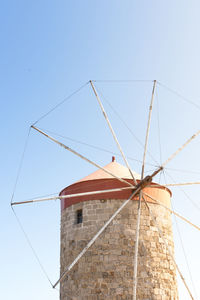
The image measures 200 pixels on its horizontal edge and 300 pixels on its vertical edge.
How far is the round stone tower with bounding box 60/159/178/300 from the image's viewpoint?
1102 cm

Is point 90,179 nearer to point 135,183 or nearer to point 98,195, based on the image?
point 98,195

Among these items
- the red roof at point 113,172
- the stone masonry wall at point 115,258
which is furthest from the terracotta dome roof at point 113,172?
the stone masonry wall at point 115,258

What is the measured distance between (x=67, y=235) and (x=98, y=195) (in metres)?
1.72

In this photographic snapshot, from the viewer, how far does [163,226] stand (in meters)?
12.3

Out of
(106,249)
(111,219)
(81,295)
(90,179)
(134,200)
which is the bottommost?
(81,295)

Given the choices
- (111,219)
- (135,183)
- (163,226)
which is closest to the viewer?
(111,219)

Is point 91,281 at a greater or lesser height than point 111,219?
lesser

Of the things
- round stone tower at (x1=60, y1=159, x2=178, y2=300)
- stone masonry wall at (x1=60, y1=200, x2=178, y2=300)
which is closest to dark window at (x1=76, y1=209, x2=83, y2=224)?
round stone tower at (x1=60, y1=159, x2=178, y2=300)

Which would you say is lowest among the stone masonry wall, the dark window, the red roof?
the stone masonry wall

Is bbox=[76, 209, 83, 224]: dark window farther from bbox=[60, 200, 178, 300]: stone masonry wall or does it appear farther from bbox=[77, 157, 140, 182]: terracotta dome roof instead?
bbox=[77, 157, 140, 182]: terracotta dome roof

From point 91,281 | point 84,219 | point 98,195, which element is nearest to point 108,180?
point 98,195

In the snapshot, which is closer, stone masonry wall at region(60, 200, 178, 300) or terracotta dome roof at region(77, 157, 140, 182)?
stone masonry wall at region(60, 200, 178, 300)

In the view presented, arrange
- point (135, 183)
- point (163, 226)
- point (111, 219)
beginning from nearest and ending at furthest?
point (111, 219)
point (135, 183)
point (163, 226)

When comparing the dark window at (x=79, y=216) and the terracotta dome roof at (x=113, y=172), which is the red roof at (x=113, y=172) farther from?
the dark window at (x=79, y=216)
